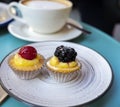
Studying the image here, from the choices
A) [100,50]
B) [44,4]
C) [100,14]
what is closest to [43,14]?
[44,4]

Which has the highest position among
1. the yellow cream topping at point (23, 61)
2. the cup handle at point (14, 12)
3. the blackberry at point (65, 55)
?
the blackberry at point (65, 55)

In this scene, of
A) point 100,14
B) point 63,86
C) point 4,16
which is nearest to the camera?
point 63,86

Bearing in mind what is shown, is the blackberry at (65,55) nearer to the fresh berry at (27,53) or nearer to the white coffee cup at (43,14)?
the fresh berry at (27,53)

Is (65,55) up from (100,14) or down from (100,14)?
up

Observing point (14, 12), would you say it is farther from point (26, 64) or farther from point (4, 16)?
point (26, 64)

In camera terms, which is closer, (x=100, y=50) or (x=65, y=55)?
(x=65, y=55)

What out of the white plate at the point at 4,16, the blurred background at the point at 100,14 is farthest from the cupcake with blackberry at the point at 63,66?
the blurred background at the point at 100,14
